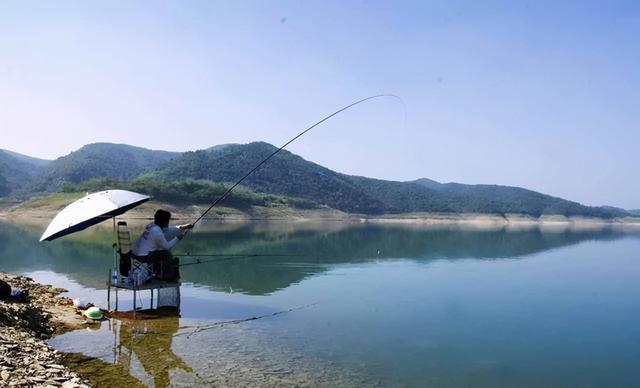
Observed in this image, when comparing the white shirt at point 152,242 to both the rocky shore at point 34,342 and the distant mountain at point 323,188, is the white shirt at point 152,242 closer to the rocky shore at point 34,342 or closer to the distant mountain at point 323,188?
the rocky shore at point 34,342

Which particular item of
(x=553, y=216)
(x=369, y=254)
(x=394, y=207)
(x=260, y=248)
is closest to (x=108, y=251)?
(x=260, y=248)

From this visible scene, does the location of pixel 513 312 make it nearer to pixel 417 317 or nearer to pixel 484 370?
pixel 417 317

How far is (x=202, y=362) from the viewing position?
8828 mm

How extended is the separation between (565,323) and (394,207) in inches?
5340

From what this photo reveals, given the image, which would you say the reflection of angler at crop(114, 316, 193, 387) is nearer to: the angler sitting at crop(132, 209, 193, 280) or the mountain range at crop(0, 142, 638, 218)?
the angler sitting at crop(132, 209, 193, 280)

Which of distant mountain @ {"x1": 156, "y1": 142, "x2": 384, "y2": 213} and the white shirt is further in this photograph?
distant mountain @ {"x1": 156, "y1": 142, "x2": 384, "y2": 213}

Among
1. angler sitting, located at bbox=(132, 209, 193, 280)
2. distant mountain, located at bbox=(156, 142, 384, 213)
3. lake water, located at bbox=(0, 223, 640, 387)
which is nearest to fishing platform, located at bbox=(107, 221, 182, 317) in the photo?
angler sitting, located at bbox=(132, 209, 193, 280)

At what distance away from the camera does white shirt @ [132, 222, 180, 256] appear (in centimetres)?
1103

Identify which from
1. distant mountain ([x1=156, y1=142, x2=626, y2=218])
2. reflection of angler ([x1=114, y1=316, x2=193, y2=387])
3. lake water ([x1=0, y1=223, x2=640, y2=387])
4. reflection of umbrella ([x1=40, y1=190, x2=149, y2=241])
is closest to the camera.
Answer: reflection of angler ([x1=114, y1=316, x2=193, y2=387])

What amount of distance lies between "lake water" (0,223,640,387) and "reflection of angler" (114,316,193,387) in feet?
0.07

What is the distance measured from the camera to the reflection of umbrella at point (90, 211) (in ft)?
33.7

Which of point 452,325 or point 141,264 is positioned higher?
point 141,264

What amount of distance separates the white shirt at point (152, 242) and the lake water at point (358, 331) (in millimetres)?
1439

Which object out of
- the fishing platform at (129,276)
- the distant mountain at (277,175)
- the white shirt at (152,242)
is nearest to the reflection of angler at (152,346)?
the fishing platform at (129,276)
